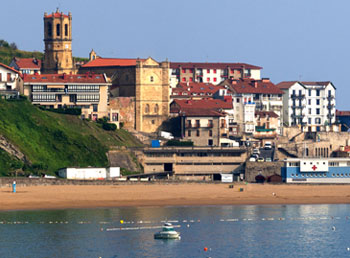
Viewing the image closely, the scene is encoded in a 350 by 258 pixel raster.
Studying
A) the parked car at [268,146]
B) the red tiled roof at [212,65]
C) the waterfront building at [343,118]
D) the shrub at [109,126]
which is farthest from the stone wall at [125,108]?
the waterfront building at [343,118]

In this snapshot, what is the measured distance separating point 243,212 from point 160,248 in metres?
21.2

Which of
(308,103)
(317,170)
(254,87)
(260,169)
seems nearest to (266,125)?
(254,87)

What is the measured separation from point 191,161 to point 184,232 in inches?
1533

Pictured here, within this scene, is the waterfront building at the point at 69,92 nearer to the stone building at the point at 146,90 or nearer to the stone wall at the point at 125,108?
the stone wall at the point at 125,108

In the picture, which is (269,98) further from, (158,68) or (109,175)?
(109,175)

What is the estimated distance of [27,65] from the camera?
16125cm

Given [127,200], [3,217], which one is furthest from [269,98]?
[3,217]

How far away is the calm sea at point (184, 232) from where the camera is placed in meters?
74.9

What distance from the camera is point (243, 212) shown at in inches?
3767

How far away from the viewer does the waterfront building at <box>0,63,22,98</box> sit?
12547 centimetres

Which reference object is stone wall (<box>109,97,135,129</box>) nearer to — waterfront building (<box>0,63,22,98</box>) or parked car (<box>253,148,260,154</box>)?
waterfront building (<box>0,63,22,98</box>)

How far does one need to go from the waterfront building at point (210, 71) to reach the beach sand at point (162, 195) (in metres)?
56.9

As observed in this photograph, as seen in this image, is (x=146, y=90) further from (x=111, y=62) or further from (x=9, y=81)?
(x=9, y=81)

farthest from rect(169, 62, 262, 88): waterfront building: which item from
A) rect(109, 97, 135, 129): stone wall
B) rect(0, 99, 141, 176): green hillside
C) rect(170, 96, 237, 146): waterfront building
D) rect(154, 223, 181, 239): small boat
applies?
rect(154, 223, 181, 239): small boat
